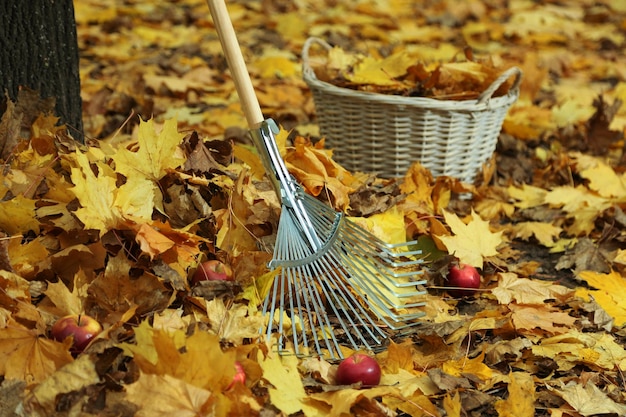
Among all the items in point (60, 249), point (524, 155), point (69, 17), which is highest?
point (69, 17)

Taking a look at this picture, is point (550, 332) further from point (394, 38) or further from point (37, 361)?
point (394, 38)

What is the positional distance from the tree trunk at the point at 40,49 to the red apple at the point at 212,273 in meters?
0.74

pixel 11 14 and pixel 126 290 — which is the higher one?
pixel 11 14

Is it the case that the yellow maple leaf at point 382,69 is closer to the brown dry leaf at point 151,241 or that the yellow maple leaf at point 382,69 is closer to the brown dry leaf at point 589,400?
the brown dry leaf at point 151,241

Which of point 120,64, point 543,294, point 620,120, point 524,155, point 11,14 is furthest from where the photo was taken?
point 120,64

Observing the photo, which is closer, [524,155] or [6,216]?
[6,216]

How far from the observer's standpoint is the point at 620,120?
139 inches

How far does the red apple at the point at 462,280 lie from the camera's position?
2.13m

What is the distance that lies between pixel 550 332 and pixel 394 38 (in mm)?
3181

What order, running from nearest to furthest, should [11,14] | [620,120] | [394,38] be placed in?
1. [11,14]
2. [620,120]
3. [394,38]

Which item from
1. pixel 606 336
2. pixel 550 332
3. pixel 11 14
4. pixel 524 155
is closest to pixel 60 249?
pixel 11 14

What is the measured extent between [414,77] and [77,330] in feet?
5.26

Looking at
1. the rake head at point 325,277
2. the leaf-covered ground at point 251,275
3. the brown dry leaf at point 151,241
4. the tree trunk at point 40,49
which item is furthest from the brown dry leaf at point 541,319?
the tree trunk at point 40,49

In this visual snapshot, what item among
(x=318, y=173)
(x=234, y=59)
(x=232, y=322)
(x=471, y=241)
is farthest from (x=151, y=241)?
(x=471, y=241)
